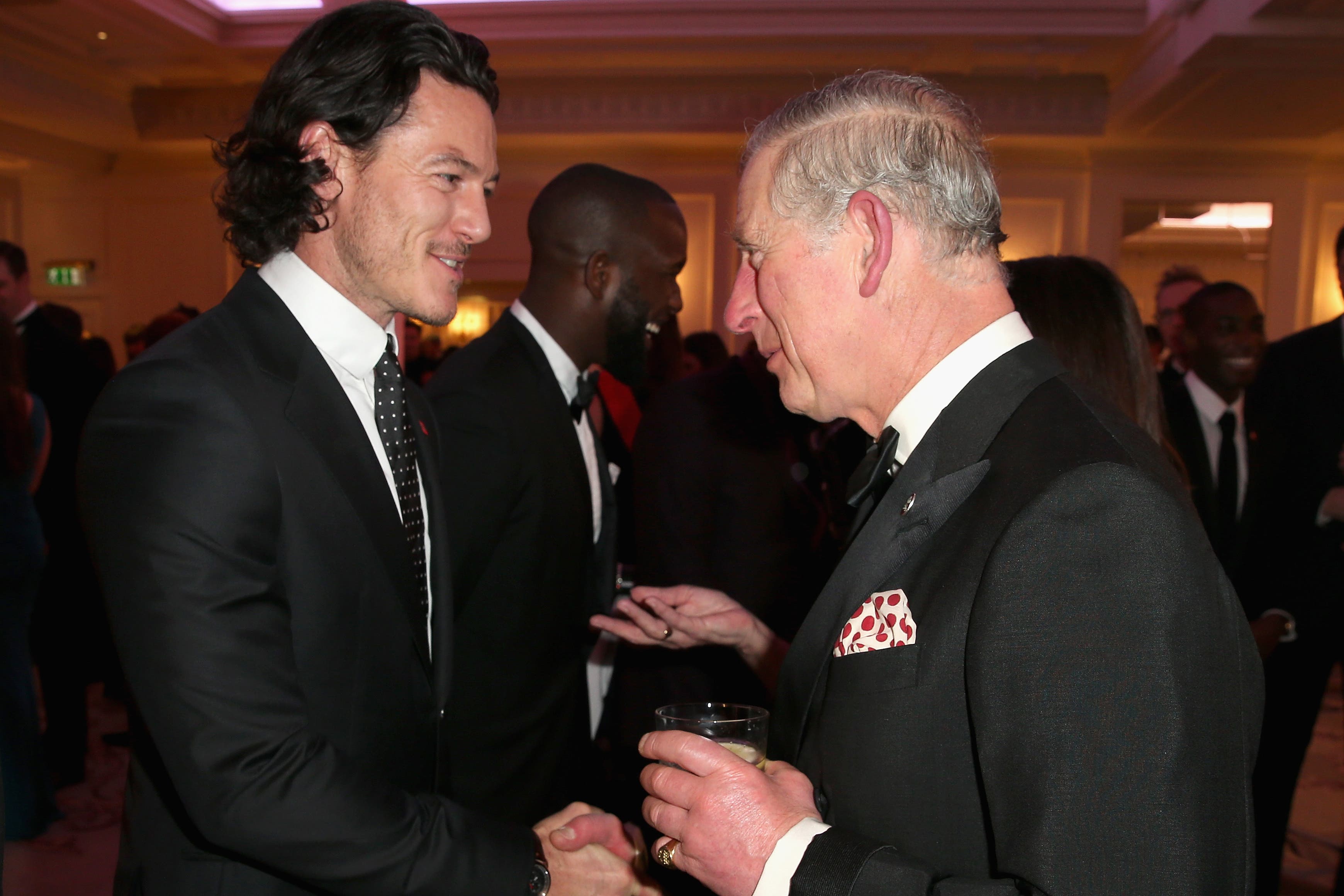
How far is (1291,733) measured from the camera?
3.10 metres

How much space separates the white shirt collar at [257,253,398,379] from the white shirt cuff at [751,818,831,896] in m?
0.97

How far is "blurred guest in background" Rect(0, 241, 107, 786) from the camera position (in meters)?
3.99

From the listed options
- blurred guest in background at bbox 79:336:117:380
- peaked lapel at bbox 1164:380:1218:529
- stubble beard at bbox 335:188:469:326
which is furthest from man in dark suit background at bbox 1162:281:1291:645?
blurred guest in background at bbox 79:336:117:380

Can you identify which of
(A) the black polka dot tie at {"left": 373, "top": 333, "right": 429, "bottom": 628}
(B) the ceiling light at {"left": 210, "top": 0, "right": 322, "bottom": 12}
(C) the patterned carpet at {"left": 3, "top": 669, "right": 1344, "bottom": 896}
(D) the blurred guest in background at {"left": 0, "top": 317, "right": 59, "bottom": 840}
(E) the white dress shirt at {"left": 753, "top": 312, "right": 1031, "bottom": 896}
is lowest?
(C) the patterned carpet at {"left": 3, "top": 669, "right": 1344, "bottom": 896}

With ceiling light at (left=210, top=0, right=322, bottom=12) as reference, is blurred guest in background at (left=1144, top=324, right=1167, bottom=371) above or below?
below

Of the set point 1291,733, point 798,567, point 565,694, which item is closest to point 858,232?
point 565,694

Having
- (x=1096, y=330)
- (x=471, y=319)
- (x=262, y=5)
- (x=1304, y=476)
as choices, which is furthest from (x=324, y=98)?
(x=471, y=319)

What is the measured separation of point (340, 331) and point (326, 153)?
313 millimetres

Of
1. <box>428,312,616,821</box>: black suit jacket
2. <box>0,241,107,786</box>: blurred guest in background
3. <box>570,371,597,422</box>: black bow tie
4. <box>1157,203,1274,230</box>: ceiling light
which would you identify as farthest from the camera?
<box>1157,203,1274,230</box>: ceiling light

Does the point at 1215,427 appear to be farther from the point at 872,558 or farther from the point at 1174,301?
the point at 872,558

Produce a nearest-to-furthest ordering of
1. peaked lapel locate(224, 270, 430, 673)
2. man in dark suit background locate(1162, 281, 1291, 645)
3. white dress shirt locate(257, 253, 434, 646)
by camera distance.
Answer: peaked lapel locate(224, 270, 430, 673) < white dress shirt locate(257, 253, 434, 646) < man in dark suit background locate(1162, 281, 1291, 645)

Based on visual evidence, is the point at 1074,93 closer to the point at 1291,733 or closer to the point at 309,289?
the point at 1291,733

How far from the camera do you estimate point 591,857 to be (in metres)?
1.54

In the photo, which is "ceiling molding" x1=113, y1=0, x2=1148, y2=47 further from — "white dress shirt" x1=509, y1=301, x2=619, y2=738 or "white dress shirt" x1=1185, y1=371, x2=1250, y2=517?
"white dress shirt" x1=509, y1=301, x2=619, y2=738
